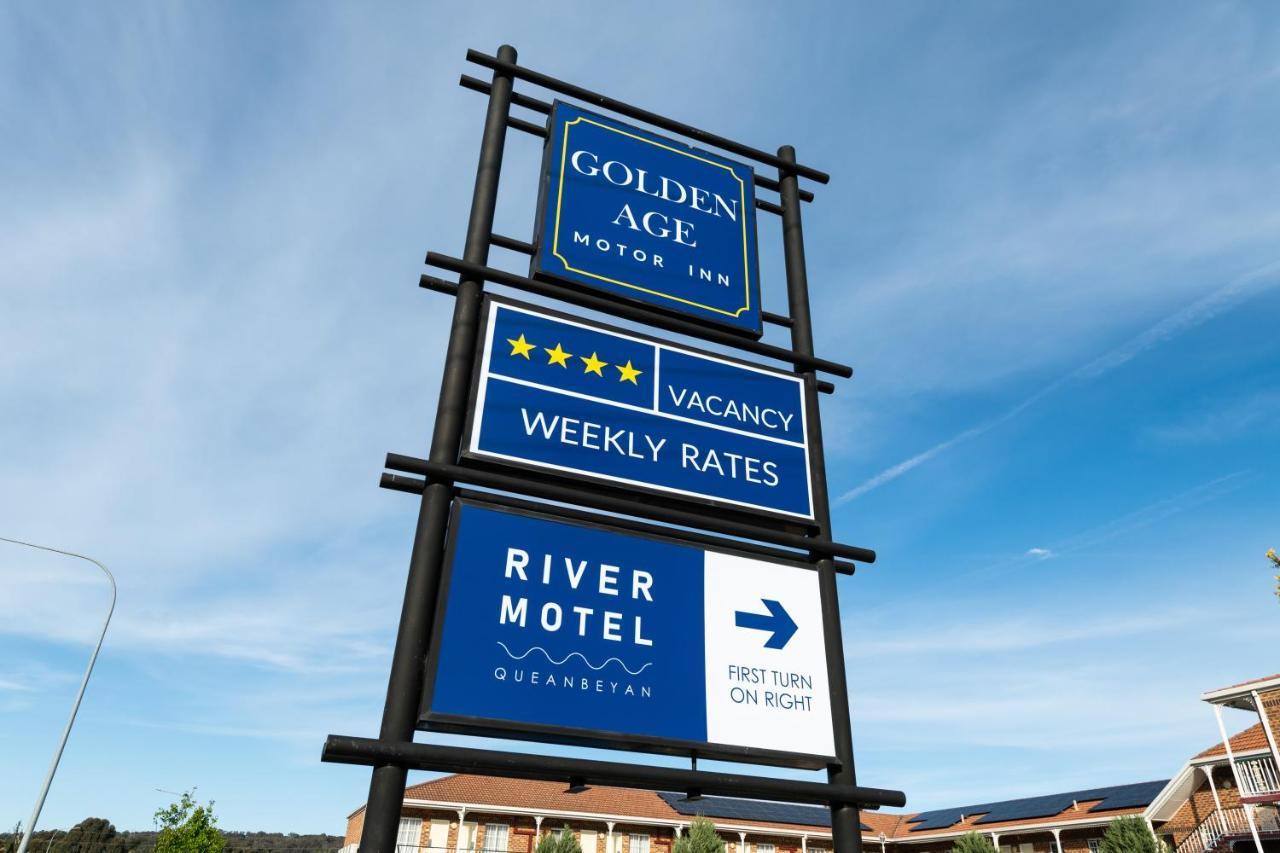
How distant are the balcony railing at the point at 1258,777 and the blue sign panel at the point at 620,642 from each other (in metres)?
29.6

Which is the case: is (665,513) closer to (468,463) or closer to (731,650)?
(731,650)

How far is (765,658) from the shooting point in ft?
18.0

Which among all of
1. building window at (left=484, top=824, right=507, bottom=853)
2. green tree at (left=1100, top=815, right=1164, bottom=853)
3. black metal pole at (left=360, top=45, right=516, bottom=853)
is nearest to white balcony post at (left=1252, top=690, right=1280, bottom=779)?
green tree at (left=1100, top=815, right=1164, bottom=853)

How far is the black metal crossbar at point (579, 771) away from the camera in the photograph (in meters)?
4.18

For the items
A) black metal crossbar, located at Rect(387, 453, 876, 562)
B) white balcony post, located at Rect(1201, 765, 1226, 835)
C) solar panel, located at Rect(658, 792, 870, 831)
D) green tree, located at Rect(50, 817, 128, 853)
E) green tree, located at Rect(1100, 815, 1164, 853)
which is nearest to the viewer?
black metal crossbar, located at Rect(387, 453, 876, 562)

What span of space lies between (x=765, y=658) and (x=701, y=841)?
90.9ft

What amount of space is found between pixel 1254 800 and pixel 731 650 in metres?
30.1

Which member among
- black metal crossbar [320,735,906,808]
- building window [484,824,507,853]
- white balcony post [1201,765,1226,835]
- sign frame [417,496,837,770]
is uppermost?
white balcony post [1201,765,1226,835]

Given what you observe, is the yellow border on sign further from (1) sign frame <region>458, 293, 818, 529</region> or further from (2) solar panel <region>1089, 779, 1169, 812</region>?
(2) solar panel <region>1089, 779, 1169, 812</region>

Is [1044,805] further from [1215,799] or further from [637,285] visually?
[637,285]

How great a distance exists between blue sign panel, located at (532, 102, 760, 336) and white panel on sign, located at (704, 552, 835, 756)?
229 centimetres

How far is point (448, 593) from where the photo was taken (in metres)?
4.67

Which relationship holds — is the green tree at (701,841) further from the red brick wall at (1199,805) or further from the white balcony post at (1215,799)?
the white balcony post at (1215,799)

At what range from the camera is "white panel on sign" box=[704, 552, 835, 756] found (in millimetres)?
5195
